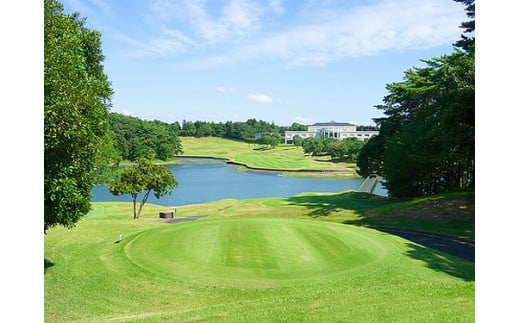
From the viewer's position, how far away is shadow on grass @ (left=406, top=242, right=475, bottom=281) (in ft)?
43.8

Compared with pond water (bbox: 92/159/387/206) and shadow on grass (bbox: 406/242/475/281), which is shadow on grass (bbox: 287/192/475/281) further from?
pond water (bbox: 92/159/387/206)

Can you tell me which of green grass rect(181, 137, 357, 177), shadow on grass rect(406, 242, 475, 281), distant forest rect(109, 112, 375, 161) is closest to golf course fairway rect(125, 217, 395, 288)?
shadow on grass rect(406, 242, 475, 281)

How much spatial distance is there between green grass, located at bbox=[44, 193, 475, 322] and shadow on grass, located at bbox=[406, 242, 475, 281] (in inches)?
1.8

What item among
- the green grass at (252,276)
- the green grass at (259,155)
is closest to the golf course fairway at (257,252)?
the green grass at (252,276)

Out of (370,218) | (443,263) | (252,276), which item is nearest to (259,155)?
(370,218)

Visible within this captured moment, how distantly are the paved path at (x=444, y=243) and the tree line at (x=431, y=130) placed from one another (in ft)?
23.3

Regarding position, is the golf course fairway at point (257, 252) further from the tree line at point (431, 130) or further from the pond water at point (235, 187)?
the pond water at point (235, 187)

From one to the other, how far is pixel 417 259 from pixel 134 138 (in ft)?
344

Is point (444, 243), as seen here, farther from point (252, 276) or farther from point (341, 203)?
point (341, 203)

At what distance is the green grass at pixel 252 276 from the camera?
8.43 m

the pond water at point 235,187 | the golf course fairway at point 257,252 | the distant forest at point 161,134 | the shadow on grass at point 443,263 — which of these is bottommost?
the pond water at point 235,187

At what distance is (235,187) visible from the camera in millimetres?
71188
